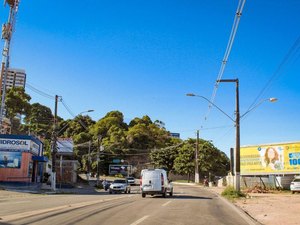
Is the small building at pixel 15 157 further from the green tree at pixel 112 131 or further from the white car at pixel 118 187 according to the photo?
the green tree at pixel 112 131

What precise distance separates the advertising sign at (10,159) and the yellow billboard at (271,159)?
1064 inches

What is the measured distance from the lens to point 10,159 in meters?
43.1

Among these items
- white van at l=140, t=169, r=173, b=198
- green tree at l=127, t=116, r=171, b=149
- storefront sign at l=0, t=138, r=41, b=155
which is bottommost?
white van at l=140, t=169, r=173, b=198

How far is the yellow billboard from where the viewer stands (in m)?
44.4

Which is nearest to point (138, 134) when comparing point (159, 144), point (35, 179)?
point (159, 144)

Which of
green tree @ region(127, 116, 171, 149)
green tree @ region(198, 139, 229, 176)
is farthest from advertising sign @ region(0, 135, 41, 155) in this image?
green tree @ region(127, 116, 171, 149)

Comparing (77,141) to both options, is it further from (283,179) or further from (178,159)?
(283,179)

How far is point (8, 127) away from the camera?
6756 centimetres

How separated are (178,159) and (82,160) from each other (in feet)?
79.8

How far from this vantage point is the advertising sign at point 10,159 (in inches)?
1684

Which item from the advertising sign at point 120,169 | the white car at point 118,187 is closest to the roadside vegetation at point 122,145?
the advertising sign at point 120,169

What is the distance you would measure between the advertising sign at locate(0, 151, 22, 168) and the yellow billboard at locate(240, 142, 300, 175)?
2703 centimetres

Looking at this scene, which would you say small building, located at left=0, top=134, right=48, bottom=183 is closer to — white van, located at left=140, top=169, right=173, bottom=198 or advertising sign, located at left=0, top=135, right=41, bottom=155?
advertising sign, located at left=0, top=135, right=41, bottom=155

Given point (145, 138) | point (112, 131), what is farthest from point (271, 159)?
point (112, 131)
